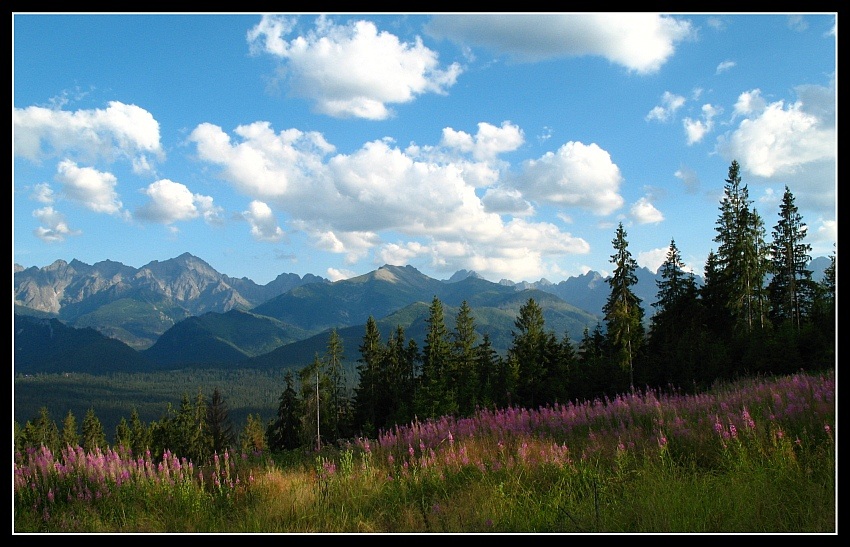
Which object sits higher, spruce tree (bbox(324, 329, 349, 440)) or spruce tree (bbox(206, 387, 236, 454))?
spruce tree (bbox(324, 329, 349, 440))

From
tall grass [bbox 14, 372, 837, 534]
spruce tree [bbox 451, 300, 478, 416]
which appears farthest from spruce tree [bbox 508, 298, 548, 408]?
tall grass [bbox 14, 372, 837, 534]

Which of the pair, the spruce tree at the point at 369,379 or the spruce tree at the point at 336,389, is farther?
the spruce tree at the point at 369,379

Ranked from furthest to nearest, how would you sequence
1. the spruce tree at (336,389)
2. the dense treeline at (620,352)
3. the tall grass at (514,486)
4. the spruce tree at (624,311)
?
the spruce tree at (336,389) → the spruce tree at (624,311) → the dense treeline at (620,352) → the tall grass at (514,486)

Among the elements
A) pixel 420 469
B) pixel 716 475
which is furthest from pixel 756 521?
pixel 420 469

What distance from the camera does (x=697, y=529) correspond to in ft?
13.9

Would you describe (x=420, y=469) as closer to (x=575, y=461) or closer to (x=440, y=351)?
(x=575, y=461)

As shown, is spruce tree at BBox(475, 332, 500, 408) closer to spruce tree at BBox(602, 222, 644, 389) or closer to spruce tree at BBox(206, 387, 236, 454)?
spruce tree at BBox(602, 222, 644, 389)

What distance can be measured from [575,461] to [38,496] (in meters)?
6.23

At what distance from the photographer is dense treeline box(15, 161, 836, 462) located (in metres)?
28.4

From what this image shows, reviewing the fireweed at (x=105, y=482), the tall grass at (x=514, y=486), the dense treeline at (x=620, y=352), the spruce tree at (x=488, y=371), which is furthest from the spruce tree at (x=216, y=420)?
the tall grass at (x=514, y=486)

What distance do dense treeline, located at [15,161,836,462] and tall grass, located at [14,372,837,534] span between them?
16.8 meters

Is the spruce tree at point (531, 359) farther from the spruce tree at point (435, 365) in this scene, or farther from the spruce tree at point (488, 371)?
the spruce tree at point (435, 365)

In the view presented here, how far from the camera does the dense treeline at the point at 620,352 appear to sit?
28359 millimetres

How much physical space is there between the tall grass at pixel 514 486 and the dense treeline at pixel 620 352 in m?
16.8
